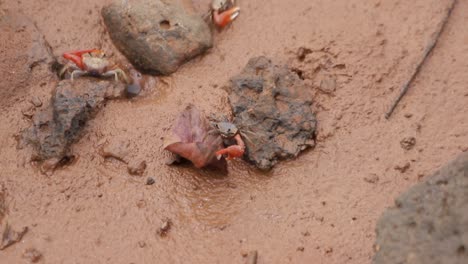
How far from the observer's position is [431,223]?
2428 millimetres

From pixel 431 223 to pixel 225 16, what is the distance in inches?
95.1

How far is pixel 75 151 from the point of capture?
12.6 ft

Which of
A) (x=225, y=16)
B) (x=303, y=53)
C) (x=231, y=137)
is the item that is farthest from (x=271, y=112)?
(x=225, y=16)

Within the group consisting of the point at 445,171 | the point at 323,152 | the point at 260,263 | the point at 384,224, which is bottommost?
the point at 260,263

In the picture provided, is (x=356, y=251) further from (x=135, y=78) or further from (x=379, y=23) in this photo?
Result: (x=135, y=78)

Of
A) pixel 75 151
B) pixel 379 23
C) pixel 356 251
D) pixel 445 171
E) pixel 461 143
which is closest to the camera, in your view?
pixel 445 171

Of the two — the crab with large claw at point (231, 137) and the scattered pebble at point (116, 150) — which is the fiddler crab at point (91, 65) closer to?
the scattered pebble at point (116, 150)

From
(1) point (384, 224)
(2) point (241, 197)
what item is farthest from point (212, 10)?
(1) point (384, 224)

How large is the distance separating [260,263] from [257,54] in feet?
5.10

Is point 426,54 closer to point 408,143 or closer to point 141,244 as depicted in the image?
point 408,143

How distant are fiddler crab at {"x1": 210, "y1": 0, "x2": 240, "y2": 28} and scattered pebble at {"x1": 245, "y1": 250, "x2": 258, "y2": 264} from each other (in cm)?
180

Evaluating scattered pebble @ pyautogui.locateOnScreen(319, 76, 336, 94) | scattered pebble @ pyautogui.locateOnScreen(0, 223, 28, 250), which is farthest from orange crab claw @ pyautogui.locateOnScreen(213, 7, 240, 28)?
scattered pebble @ pyautogui.locateOnScreen(0, 223, 28, 250)

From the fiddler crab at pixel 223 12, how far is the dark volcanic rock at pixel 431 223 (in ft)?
7.09

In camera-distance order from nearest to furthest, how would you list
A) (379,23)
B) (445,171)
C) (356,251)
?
(445,171) < (356,251) < (379,23)
